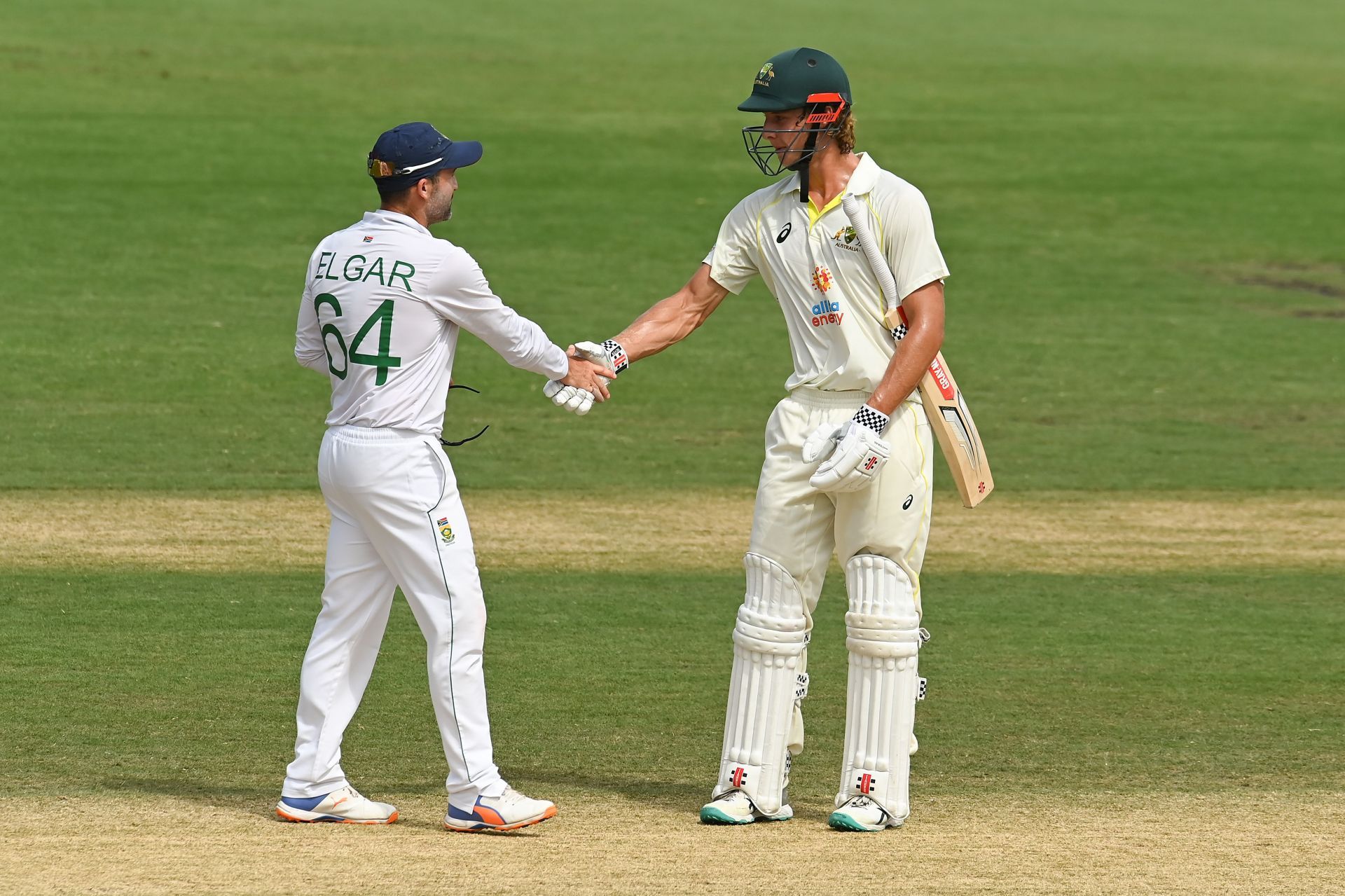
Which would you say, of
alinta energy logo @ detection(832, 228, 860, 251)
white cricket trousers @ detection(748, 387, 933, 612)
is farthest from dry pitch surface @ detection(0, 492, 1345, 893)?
alinta energy logo @ detection(832, 228, 860, 251)

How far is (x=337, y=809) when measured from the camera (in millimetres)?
5789

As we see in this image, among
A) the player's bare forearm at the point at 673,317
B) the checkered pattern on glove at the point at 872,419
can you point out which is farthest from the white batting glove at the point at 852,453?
the player's bare forearm at the point at 673,317

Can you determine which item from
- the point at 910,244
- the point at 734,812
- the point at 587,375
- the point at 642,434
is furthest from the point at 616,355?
the point at 642,434

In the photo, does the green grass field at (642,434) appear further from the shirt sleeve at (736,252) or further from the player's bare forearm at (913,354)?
the shirt sleeve at (736,252)

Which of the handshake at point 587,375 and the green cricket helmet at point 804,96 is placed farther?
the handshake at point 587,375

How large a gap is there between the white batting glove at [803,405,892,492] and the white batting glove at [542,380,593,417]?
0.73 metres

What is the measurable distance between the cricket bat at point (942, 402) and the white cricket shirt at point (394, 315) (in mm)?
1100

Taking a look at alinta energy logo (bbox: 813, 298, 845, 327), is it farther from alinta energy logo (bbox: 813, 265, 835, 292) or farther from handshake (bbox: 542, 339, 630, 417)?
handshake (bbox: 542, 339, 630, 417)

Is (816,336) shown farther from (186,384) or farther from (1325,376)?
(1325,376)

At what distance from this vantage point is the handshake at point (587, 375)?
6.16 meters

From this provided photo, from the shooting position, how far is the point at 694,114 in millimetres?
27844

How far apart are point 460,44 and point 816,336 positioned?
27913mm

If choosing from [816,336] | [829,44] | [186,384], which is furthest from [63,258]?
[829,44]

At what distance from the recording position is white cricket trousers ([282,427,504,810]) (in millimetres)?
5688
